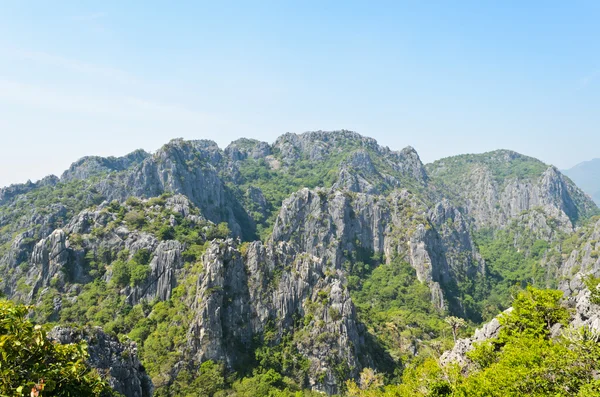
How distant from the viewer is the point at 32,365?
1246cm

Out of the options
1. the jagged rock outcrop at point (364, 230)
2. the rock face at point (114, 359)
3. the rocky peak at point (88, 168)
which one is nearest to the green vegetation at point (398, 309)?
the jagged rock outcrop at point (364, 230)

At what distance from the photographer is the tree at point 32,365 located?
36.9ft

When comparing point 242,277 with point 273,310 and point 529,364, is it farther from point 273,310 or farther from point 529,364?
point 529,364

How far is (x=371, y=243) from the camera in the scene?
147m

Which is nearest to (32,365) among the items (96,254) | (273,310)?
(273,310)

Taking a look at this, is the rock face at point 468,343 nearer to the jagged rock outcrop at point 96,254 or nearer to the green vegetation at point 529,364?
the green vegetation at point 529,364

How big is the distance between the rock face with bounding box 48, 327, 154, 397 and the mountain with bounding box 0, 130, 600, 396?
12.0 m

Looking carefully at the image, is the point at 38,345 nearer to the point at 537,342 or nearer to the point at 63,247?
the point at 537,342

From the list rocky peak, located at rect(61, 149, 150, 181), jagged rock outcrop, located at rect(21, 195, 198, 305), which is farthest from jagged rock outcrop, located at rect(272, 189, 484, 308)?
rocky peak, located at rect(61, 149, 150, 181)

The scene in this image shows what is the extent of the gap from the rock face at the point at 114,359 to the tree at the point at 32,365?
2862cm

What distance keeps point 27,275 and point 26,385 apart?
8993 centimetres

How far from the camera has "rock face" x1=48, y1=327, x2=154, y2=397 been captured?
3797 cm

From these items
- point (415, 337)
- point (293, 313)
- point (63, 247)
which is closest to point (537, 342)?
point (293, 313)

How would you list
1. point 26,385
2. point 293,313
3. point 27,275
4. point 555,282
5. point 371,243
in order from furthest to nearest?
point 371,243 < point 555,282 < point 27,275 < point 293,313 < point 26,385
